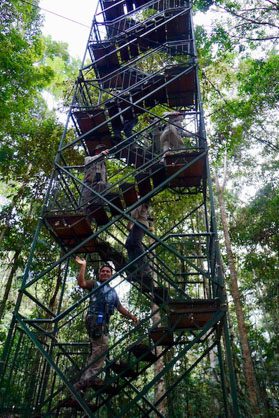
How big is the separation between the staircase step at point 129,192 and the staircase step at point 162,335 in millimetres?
2311

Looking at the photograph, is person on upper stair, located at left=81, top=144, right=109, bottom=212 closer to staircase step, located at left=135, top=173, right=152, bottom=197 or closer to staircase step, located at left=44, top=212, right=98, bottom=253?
staircase step, located at left=44, top=212, right=98, bottom=253

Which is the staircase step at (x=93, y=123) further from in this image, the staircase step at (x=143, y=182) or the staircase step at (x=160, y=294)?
the staircase step at (x=160, y=294)

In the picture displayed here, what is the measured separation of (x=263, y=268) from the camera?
1223 centimetres

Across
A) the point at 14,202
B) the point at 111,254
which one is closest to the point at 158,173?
the point at 111,254

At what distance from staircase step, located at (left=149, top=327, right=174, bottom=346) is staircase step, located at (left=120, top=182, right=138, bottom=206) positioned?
91.0 inches

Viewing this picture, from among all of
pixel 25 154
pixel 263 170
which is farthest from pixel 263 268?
pixel 25 154

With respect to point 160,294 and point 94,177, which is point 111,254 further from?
point 94,177

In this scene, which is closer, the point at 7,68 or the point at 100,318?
the point at 100,318

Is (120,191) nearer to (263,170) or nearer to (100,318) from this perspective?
(100,318)

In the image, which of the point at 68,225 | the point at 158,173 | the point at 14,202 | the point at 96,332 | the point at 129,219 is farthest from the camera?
the point at 14,202

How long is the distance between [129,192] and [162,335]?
7.91 feet

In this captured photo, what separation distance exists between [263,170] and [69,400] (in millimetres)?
13659

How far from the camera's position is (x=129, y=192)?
19.3 feet

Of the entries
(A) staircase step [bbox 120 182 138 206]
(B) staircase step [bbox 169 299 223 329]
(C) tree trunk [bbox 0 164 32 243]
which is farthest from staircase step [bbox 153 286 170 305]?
(C) tree trunk [bbox 0 164 32 243]
